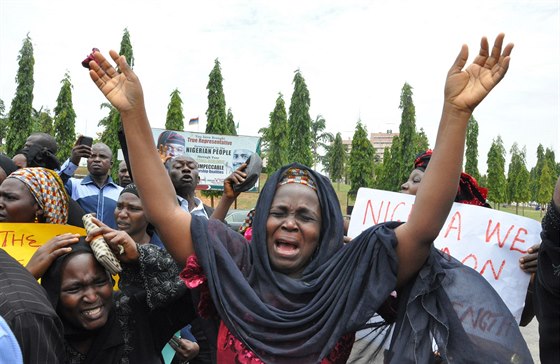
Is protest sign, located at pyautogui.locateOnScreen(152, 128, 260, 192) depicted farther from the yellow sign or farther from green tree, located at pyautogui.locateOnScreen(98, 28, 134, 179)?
the yellow sign

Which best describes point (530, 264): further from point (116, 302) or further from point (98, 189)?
point (98, 189)

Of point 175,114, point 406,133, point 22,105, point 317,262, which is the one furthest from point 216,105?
point 317,262

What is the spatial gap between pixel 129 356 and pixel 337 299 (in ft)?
3.39

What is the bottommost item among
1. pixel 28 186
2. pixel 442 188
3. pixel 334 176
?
pixel 334 176

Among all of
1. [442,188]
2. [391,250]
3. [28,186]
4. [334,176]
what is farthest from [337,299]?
[334,176]

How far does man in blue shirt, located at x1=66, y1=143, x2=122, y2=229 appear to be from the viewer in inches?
184

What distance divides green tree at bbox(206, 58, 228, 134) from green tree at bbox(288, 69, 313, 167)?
158 inches

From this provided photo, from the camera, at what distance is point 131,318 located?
2268mm

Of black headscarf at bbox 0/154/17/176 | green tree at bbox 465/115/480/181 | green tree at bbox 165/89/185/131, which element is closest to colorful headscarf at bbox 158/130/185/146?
green tree at bbox 165/89/185/131

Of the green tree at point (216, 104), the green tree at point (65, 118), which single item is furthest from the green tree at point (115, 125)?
the green tree at point (216, 104)

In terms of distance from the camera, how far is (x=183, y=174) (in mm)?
4480

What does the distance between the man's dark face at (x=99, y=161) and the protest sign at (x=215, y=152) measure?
13929mm

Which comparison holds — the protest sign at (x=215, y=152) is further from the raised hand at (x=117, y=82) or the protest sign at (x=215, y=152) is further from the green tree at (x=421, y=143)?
the raised hand at (x=117, y=82)

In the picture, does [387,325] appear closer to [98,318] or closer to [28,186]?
[98,318]
